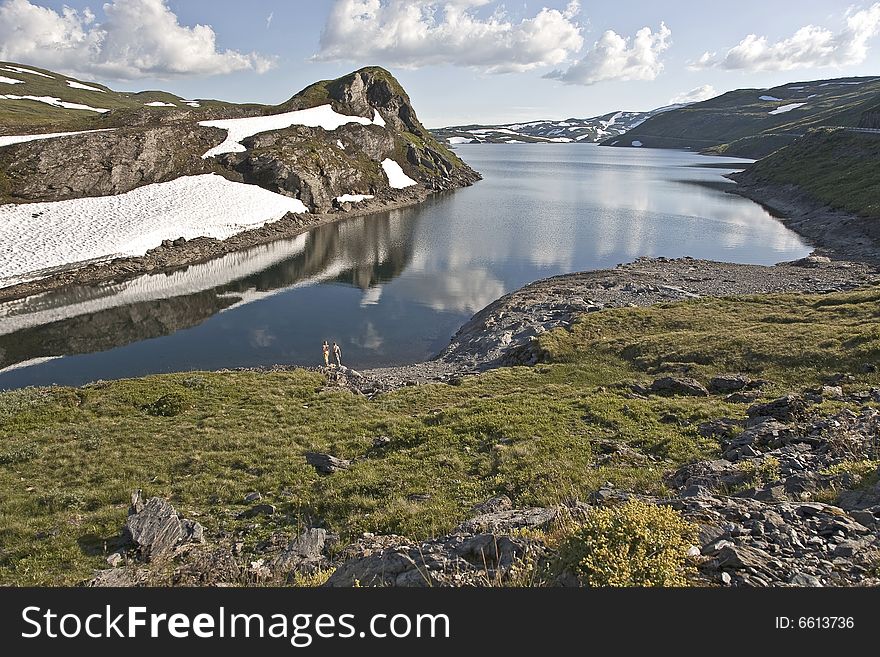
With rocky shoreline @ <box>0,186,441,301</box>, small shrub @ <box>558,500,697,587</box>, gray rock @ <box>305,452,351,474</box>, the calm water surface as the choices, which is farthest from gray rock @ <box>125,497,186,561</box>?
rocky shoreline @ <box>0,186,441,301</box>

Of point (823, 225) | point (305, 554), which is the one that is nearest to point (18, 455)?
point (305, 554)

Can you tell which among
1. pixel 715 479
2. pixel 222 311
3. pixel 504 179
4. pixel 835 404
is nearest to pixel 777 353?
pixel 835 404

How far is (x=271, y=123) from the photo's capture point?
10138 cm

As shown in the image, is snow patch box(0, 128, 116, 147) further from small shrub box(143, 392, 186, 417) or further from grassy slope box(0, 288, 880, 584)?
small shrub box(143, 392, 186, 417)

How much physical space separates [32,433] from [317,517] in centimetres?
1469

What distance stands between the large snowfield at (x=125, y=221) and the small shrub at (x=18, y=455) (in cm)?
3604

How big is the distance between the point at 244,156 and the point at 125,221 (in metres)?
31.0

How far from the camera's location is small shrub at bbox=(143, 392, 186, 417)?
2183 cm

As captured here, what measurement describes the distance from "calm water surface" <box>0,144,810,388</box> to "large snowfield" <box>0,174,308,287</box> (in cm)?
599

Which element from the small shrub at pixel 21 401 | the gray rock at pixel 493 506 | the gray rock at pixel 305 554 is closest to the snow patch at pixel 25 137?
the small shrub at pixel 21 401

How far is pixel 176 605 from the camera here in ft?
20.0

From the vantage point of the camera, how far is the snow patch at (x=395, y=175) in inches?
4564

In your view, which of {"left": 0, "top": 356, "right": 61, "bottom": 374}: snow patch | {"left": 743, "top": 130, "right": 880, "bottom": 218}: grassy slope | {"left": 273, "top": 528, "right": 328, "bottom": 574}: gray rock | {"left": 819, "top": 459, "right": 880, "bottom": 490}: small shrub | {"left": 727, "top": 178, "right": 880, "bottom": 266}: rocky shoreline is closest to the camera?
{"left": 273, "top": 528, "right": 328, "bottom": 574}: gray rock

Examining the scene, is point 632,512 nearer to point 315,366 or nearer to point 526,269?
point 315,366
